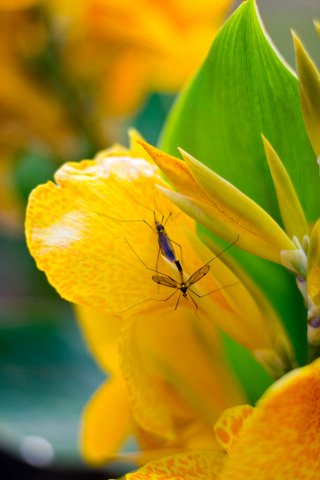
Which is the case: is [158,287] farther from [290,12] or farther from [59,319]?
[290,12]

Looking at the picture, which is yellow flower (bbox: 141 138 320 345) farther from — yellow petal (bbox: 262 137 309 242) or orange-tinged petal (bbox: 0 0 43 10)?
orange-tinged petal (bbox: 0 0 43 10)

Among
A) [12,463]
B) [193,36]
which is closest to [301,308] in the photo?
[193,36]

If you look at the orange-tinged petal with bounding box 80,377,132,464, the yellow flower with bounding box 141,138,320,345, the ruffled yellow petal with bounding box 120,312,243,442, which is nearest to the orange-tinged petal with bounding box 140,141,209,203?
the yellow flower with bounding box 141,138,320,345

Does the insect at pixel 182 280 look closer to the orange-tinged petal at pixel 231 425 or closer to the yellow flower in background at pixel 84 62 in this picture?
the orange-tinged petal at pixel 231 425

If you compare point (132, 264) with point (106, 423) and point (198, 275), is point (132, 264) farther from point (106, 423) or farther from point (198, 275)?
point (106, 423)

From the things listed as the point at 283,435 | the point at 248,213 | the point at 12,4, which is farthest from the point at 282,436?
the point at 12,4
